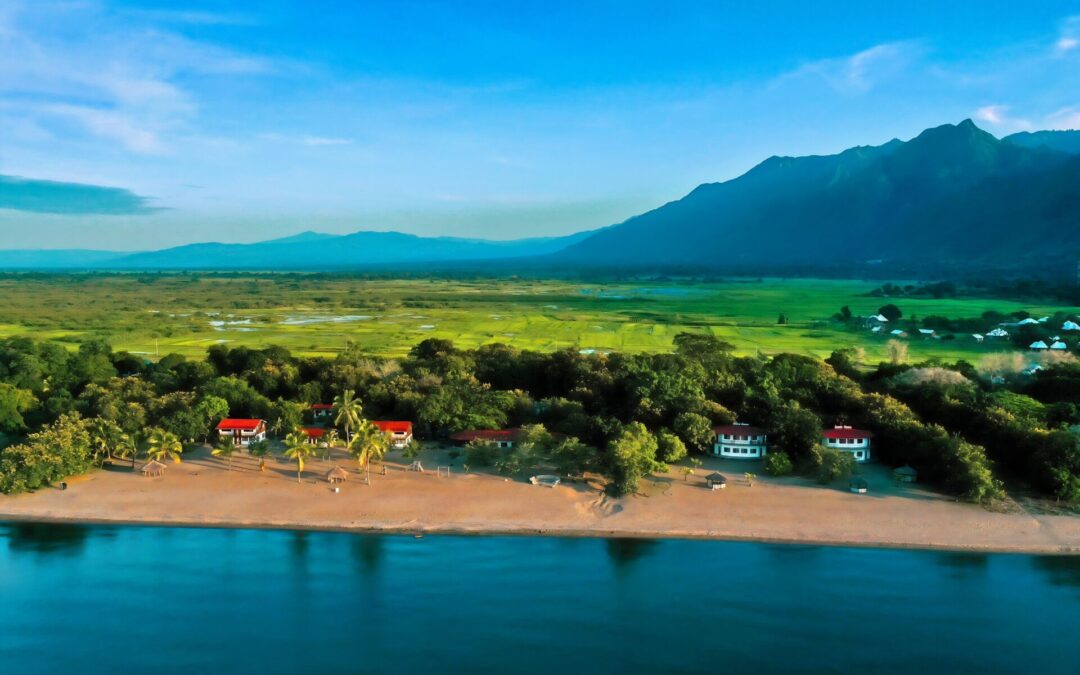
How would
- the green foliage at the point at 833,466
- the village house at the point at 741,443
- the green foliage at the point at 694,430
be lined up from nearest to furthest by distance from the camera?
the green foliage at the point at 833,466 → the green foliage at the point at 694,430 → the village house at the point at 741,443

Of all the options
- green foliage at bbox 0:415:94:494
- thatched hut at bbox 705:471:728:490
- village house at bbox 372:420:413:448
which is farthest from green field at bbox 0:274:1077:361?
thatched hut at bbox 705:471:728:490

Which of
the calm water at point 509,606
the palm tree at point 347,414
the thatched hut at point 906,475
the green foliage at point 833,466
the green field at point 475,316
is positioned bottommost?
the calm water at point 509,606

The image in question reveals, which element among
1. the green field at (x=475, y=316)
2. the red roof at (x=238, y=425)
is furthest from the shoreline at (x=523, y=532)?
the green field at (x=475, y=316)

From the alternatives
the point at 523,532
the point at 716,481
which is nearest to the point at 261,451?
the point at 523,532

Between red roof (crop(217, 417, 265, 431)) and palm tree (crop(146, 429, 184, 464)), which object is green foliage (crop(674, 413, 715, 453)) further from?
palm tree (crop(146, 429, 184, 464))

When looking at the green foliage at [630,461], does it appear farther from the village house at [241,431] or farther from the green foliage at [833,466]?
the village house at [241,431]

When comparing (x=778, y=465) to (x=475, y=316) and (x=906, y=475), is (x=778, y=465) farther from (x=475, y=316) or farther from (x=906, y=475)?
(x=475, y=316)
